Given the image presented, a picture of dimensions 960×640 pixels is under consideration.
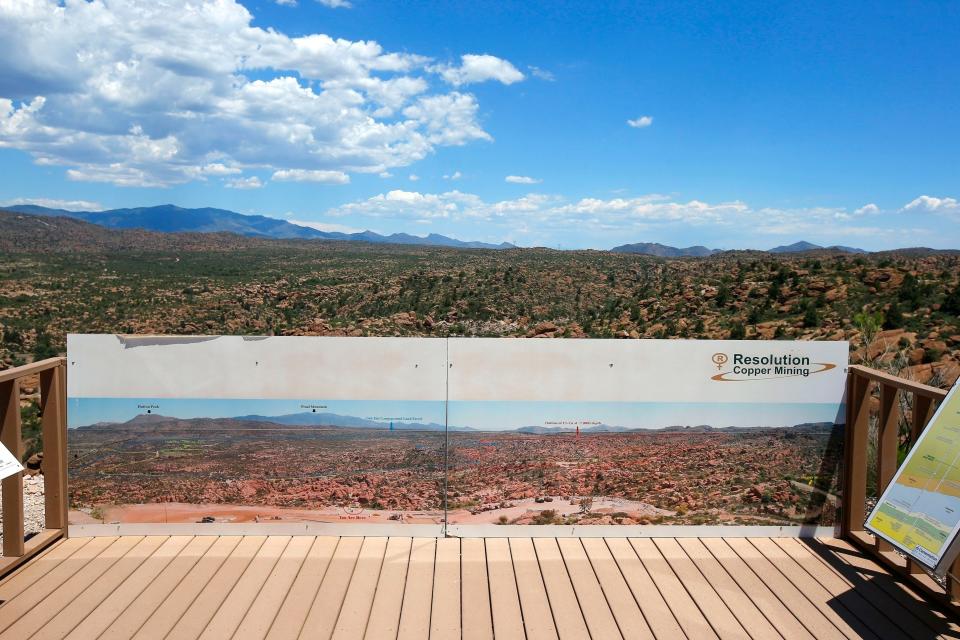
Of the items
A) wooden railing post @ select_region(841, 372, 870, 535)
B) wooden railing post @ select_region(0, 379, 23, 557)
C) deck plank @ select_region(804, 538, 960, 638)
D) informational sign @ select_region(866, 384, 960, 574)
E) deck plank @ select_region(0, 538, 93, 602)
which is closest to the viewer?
informational sign @ select_region(866, 384, 960, 574)

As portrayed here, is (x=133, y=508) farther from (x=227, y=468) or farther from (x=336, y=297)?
(x=336, y=297)

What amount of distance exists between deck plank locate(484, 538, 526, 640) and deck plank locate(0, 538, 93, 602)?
2245 millimetres

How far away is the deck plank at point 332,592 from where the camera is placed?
3090mm

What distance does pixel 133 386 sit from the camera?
4164 millimetres

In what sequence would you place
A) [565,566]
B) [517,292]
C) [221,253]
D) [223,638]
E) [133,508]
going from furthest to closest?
[221,253] → [517,292] → [133,508] → [565,566] → [223,638]

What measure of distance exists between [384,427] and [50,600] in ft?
5.87

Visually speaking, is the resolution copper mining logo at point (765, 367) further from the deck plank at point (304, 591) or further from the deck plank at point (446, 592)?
the deck plank at point (304, 591)

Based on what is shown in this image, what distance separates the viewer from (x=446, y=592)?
11.3 ft

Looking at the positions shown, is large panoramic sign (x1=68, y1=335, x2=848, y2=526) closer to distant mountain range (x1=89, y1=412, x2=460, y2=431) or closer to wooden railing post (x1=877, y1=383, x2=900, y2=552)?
distant mountain range (x1=89, y1=412, x2=460, y2=431)

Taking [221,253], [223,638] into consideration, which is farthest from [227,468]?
[221,253]

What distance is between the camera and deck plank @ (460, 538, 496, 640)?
311 centimetres

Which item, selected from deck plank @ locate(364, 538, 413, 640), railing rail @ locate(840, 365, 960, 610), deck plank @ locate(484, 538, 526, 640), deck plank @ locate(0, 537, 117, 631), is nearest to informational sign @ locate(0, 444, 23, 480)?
deck plank @ locate(0, 537, 117, 631)

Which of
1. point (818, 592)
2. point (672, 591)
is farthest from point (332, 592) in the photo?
point (818, 592)

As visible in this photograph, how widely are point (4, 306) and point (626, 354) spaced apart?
25.8 meters
